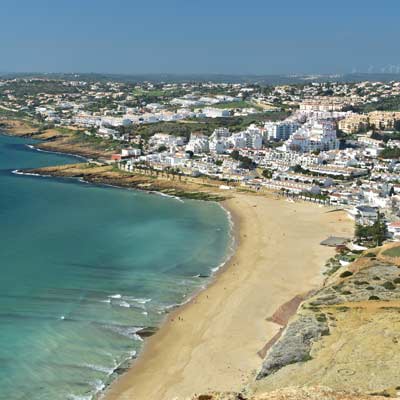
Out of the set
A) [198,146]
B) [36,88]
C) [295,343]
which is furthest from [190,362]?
[36,88]

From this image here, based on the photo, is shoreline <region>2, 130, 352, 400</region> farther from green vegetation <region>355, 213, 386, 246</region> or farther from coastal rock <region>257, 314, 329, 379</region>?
green vegetation <region>355, 213, 386, 246</region>

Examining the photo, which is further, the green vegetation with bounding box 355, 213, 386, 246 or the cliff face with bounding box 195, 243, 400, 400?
the green vegetation with bounding box 355, 213, 386, 246

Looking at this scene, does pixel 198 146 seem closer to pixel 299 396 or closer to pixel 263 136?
pixel 263 136

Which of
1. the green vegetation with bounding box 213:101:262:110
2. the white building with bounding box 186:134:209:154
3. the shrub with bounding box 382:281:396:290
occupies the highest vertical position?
the green vegetation with bounding box 213:101:262:110

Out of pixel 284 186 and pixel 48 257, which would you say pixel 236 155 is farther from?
pixel 48 257

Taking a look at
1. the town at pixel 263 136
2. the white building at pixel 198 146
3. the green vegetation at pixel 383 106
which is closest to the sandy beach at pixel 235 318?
the town at pixel 263 136

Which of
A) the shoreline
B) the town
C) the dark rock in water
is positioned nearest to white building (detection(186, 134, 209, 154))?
the town
